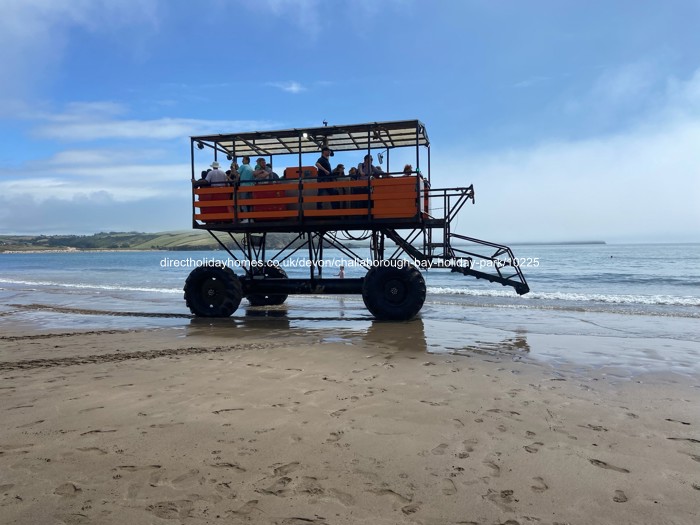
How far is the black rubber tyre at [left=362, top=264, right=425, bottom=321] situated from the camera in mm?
10375

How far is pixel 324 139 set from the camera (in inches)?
446

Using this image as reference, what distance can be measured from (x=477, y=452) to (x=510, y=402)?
56.5 inches

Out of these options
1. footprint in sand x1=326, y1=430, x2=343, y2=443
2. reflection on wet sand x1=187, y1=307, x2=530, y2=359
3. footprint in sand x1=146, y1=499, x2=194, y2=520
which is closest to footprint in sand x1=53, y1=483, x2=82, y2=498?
footprint in sand x1=146, y1=499, x2=194, y2=520

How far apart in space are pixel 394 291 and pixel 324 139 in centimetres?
411

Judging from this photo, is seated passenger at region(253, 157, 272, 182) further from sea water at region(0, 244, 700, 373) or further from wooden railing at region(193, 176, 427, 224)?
sea water at region(0, 244, 700, 373)

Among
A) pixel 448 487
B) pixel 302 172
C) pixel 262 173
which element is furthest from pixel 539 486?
pixel 262 173

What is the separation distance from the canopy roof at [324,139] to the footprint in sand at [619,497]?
8.25 meters

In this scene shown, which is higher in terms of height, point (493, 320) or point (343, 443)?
point (343, 443)

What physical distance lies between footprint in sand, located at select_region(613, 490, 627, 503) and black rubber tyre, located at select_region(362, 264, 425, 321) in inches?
286

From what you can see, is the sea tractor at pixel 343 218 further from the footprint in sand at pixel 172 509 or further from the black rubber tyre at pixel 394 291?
the footprint in sand at pixel 172 509

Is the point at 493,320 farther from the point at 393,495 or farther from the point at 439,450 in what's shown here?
the point at 393,495

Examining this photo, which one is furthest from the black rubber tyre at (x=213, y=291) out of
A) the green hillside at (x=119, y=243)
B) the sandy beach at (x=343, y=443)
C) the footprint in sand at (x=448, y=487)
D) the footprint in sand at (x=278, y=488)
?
the green hillside at (x=119, y=243)

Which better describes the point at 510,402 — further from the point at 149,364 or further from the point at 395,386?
the point at 149,364

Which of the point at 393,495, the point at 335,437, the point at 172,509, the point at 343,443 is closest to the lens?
the point at 172,509
